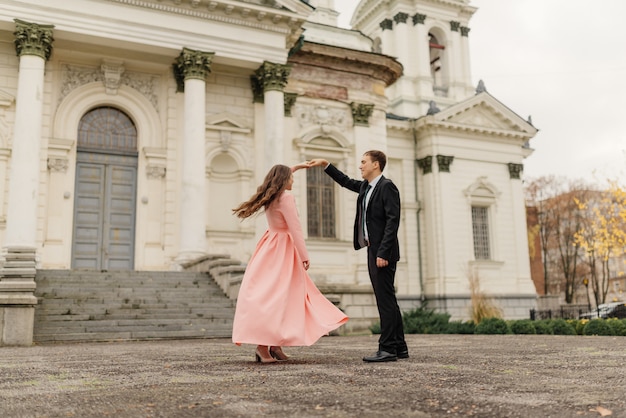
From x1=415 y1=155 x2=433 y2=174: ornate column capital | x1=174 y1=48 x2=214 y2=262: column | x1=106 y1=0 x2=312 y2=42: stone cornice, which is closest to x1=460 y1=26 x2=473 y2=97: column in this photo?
x1=415 y1=155 x2=433 y2=174: ornate column capital

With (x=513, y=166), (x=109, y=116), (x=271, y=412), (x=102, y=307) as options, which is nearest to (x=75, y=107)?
(x=109, y=116)

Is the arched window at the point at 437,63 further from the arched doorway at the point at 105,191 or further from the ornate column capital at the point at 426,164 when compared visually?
the arched doorway at the point at 105,191

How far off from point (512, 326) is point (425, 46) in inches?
959

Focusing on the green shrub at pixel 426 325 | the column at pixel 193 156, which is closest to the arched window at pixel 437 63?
the column at pixel 193 156

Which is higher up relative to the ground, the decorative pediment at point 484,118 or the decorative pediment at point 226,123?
the decorative pediment at point 484,118

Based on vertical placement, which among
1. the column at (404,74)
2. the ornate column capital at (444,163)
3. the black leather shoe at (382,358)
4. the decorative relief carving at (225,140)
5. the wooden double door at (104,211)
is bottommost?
the black leather shoe at (382,358)

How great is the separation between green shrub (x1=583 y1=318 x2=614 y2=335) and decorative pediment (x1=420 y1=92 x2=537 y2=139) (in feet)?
60.5

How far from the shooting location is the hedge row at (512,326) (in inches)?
503

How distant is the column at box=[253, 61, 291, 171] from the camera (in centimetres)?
2020

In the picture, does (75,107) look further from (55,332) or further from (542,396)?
(542,396)

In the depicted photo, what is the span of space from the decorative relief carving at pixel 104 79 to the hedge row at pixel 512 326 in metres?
11.2

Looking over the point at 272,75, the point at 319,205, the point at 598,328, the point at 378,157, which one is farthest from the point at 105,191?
the point at 378,157

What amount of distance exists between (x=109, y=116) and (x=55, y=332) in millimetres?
10157

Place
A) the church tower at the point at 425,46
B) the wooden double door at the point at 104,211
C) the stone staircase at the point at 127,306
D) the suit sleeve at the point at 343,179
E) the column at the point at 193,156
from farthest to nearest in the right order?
the church tower at the point at 425,46
the wooden double door at the point at 104,211
the column at the point at 193,156
the stone staircase at the point at 127,306
the suit sleeve at the point at 343,179
